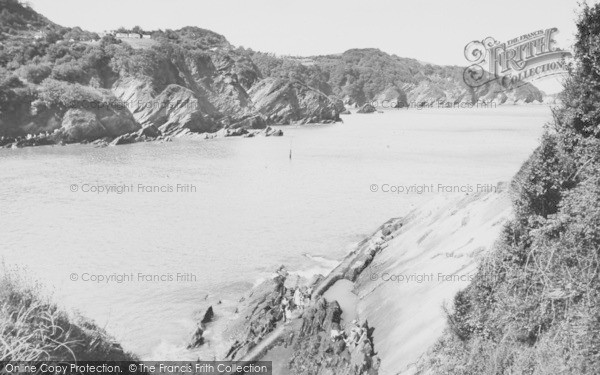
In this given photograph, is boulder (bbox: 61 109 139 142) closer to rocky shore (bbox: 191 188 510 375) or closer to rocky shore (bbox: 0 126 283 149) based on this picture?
rocky shore (bbox: 0 126 283 149)

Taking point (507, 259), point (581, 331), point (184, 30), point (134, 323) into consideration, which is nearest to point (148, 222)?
point (134, 323)

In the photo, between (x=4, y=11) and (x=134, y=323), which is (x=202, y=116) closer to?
(x=134, y=323)

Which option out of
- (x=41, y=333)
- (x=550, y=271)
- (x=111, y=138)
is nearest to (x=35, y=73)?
(x=111, y=138)

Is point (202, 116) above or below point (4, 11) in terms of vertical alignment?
below

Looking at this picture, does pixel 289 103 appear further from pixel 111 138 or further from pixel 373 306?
pixel 373 306

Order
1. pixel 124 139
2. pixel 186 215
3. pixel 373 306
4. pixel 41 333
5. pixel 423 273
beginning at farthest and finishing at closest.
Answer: pixel 124 139 → pixel 186 215 → pixel 373 306 → pixel 423 273 → pixel 41 333

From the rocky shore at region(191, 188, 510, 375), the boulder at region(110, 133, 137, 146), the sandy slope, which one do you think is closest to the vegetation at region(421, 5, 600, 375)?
the sandy slope
